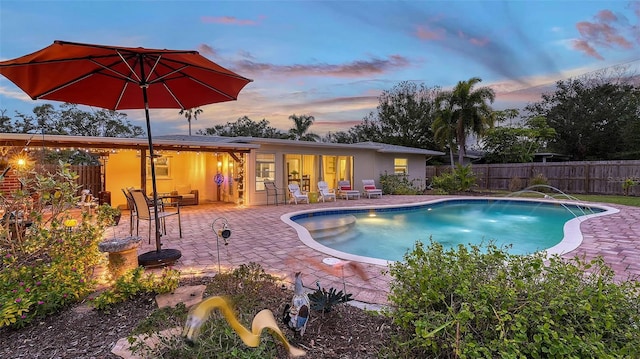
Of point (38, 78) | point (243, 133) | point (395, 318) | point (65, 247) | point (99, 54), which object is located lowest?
point (395, 318)

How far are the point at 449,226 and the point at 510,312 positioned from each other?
799 cm

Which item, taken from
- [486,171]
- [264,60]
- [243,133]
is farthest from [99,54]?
[243,133]

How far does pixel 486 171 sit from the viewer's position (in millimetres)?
20656

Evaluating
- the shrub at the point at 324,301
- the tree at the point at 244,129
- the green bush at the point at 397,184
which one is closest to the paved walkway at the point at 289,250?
the shrub at the point at 324,301

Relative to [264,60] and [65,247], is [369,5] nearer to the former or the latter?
[264,60]

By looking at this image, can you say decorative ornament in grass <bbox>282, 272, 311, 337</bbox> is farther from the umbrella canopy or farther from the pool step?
the pool step

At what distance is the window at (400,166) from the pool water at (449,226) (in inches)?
179

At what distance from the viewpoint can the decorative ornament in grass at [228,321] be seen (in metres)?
1.59

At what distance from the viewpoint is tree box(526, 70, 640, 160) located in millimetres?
23516

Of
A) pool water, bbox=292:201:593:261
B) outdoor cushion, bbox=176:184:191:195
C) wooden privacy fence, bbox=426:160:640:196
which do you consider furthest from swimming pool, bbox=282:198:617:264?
wooden privacy fence, bbox=426:160:640:196

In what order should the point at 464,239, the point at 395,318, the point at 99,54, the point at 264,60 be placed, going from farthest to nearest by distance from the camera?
the point at 264,60, the point at 464,239, the point at 99,54, the point at 395,318

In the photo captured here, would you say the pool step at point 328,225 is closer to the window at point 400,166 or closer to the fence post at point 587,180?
the window at point 400,166

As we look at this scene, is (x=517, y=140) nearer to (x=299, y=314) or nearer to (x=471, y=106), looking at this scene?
(x=471, y=106)

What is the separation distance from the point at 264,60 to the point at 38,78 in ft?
33.1
